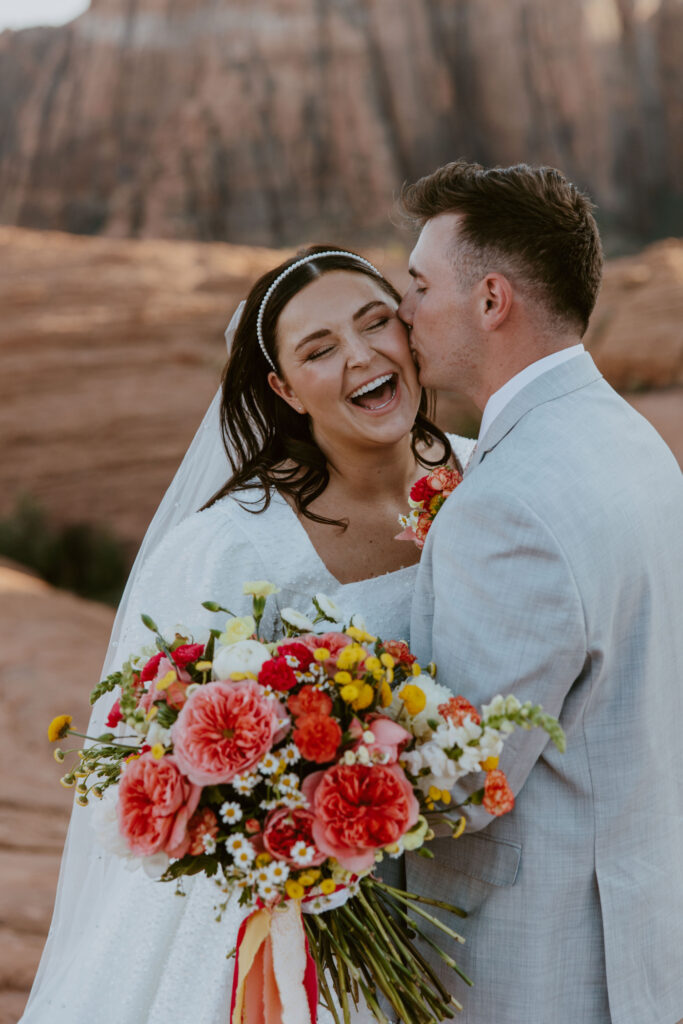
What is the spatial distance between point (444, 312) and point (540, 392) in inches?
15.6

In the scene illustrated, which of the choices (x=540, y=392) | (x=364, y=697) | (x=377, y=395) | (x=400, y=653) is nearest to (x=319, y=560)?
(x=377, y=395)

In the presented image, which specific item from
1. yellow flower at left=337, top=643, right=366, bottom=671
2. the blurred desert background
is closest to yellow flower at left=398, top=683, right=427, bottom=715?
yellow flower at left=337, top=643, right=366, bottom=671

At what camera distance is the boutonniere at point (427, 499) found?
285 cm

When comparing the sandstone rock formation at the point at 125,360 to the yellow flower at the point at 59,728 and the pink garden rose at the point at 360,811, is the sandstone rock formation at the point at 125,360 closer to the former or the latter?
the yellow flower at the point at 59,728

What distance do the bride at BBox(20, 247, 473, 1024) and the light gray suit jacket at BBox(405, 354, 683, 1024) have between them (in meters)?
0.67

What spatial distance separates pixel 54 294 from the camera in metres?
13.3

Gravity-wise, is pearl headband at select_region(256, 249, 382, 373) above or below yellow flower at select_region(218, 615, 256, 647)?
above

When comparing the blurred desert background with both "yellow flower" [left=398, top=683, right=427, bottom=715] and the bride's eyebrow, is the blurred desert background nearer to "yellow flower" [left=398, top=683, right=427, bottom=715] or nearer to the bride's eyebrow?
the bride's eyebrow

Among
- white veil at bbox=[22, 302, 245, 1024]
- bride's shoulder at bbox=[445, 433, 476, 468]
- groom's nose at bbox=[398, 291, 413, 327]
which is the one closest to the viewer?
groom's nose at bbox=[398, 291, 413, 327]

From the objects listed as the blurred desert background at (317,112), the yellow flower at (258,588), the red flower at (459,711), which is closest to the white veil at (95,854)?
the yellow flower at (258,588)

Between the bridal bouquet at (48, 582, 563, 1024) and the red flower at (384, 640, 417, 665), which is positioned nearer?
the bridal bouquet at (48, 582, 563, 1024)

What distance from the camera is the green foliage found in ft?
37.3

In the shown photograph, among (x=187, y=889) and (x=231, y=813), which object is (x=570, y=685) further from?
(x=187, y=889)

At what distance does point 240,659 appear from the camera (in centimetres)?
198
